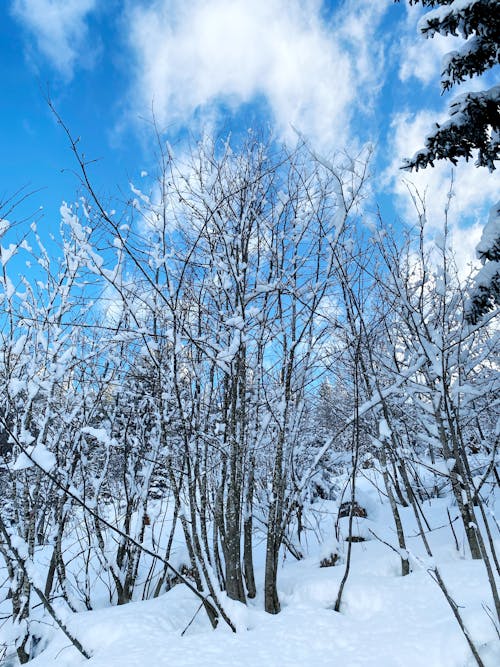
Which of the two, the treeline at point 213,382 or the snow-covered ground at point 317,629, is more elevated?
the treeline at point 213,382

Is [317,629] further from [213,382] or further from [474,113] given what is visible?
[474,113]

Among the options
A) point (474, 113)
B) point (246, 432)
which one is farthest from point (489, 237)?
point (246, 432)

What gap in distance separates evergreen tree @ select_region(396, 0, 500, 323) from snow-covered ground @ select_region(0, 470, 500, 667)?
246cm

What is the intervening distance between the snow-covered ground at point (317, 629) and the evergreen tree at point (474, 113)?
2463 mm

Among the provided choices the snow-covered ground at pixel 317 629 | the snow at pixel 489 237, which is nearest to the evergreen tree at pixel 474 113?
the snow at pixel 489 237

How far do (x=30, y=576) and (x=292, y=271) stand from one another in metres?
3.98

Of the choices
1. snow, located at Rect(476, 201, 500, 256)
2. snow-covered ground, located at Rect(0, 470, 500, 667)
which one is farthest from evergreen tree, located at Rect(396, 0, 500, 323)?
snow-covered ground, located at Rect(0, 470, 500, 667)

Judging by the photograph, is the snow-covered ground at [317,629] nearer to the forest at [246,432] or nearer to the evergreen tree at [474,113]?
the forest at [246,432]

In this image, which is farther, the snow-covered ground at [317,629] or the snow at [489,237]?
the snow at [489,237]

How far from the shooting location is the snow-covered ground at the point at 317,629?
258cm

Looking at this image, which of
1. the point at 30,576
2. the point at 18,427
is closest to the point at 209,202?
the point at 18,427

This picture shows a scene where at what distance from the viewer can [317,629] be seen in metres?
3.08

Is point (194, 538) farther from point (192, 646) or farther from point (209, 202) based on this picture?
point (209, 202)

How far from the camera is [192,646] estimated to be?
114 inches
